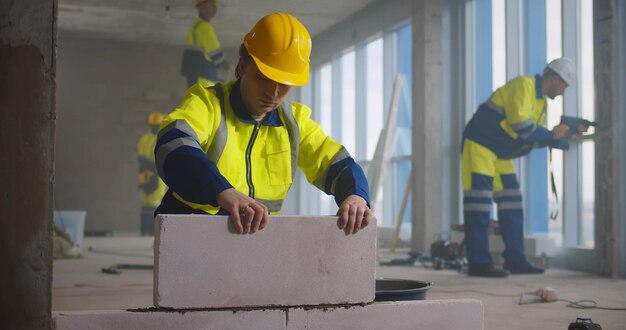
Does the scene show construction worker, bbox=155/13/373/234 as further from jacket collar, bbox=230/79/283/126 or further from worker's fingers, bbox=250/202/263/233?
worker's fingers, bbox=250/202/263/233

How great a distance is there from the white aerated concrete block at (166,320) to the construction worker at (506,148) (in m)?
4.42

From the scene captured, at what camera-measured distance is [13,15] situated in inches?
70.3

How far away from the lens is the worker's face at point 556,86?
652 cm

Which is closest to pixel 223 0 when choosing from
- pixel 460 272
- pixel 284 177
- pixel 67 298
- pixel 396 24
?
pixel 396 24

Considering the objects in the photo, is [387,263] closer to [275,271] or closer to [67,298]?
[67,298]

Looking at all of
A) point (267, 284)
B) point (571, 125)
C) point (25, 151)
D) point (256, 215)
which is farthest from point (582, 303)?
point (25, 151)

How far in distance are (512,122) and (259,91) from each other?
14.0 ft

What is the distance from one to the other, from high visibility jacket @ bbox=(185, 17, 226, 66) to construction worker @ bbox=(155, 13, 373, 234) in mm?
5345

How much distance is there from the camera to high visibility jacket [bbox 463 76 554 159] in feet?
20.9

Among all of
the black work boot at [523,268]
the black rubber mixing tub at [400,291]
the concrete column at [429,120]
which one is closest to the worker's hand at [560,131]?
the black work boot at [523,268]

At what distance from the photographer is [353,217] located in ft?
7.43

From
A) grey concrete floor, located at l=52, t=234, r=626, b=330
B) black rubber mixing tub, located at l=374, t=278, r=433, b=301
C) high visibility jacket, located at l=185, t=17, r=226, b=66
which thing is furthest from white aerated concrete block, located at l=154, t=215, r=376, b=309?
high visibility jacket, located at l=185, t=17, r=226, b=66

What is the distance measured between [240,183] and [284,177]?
6.8 inches

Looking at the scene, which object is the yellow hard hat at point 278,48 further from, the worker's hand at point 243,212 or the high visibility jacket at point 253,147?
the worker's hand at point 243,212
